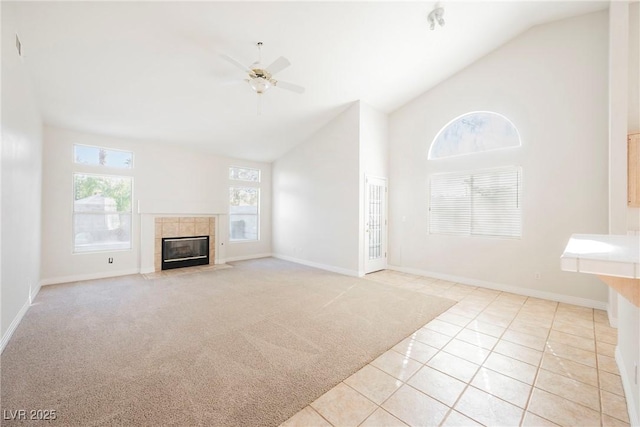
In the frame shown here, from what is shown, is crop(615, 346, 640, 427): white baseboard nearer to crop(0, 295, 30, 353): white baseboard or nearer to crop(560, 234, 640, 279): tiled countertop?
crop(560, 234, 640, 279): tiled countertop

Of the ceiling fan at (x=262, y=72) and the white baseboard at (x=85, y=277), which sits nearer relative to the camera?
the ceiling fan at (x=262, y=72)

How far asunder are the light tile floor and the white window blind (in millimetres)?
1641

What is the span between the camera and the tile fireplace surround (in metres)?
5.85

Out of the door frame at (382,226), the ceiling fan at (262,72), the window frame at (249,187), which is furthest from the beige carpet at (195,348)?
the ceiling fan at (262,72)

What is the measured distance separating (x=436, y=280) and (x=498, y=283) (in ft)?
3.30

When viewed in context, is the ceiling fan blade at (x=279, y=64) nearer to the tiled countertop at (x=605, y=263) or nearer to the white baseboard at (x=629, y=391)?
the tiled countertop at (x=605, y=263)

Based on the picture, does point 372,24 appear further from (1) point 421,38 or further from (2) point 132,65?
(2) point 132,65

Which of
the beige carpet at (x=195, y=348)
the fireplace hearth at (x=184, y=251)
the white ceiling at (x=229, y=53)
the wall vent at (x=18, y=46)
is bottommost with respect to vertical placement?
the beige carpet at (x=195, y=348)

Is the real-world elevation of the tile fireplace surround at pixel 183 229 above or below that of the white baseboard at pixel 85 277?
above

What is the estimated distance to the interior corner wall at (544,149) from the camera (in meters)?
3.64

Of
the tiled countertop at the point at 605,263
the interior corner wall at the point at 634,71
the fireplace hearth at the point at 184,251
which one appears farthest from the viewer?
the fireplace hearth at the point at 184,251

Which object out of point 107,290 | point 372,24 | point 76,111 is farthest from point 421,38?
point 107,290

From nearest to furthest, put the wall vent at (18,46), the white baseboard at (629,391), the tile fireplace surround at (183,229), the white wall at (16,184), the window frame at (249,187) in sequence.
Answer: the white baseboard at (629,391) < the white wall at (16,184) < the wall vent at (18,46) < the tile fireplace surround at (183,229) < the window frame at (249,187)

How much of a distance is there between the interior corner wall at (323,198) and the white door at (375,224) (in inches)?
12.0
